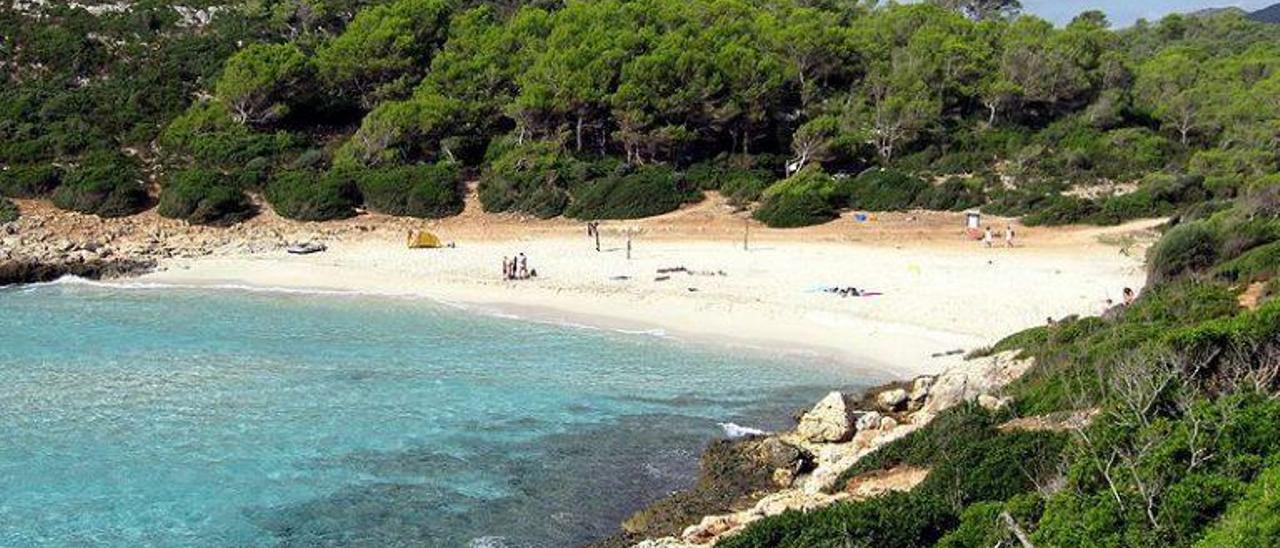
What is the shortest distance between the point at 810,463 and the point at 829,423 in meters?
1.15

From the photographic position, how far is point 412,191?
3912 centimetres

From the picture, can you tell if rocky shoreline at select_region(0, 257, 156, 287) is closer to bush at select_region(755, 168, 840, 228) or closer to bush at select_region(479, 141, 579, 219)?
bush at select_region(479, 141, 579, 219)

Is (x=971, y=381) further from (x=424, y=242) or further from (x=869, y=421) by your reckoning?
(x=424, y=242)

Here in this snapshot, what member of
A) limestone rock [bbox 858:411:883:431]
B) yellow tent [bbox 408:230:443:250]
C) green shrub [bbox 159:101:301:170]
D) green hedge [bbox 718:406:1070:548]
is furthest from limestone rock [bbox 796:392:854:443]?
green shrub [bbox 159:101:301:170]

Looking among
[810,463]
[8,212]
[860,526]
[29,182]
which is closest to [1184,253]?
[810,463]

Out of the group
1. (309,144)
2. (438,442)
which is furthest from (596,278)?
(309,144)

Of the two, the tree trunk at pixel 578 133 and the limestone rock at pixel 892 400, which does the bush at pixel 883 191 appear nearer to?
the tree trunk at pixel 578 133

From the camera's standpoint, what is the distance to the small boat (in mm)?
34781

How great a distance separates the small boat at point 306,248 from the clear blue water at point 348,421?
6.04 meters

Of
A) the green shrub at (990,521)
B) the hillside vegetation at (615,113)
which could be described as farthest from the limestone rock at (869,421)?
the hillside vegetation at (615,113)

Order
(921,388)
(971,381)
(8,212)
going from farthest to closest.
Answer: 1. (8,212)
2. (921,388)
3. (971,381)

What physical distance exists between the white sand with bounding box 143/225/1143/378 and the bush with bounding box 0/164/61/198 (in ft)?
30.5

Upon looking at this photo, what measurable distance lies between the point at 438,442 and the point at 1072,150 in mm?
30932

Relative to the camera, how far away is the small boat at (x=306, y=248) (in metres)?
34.8
